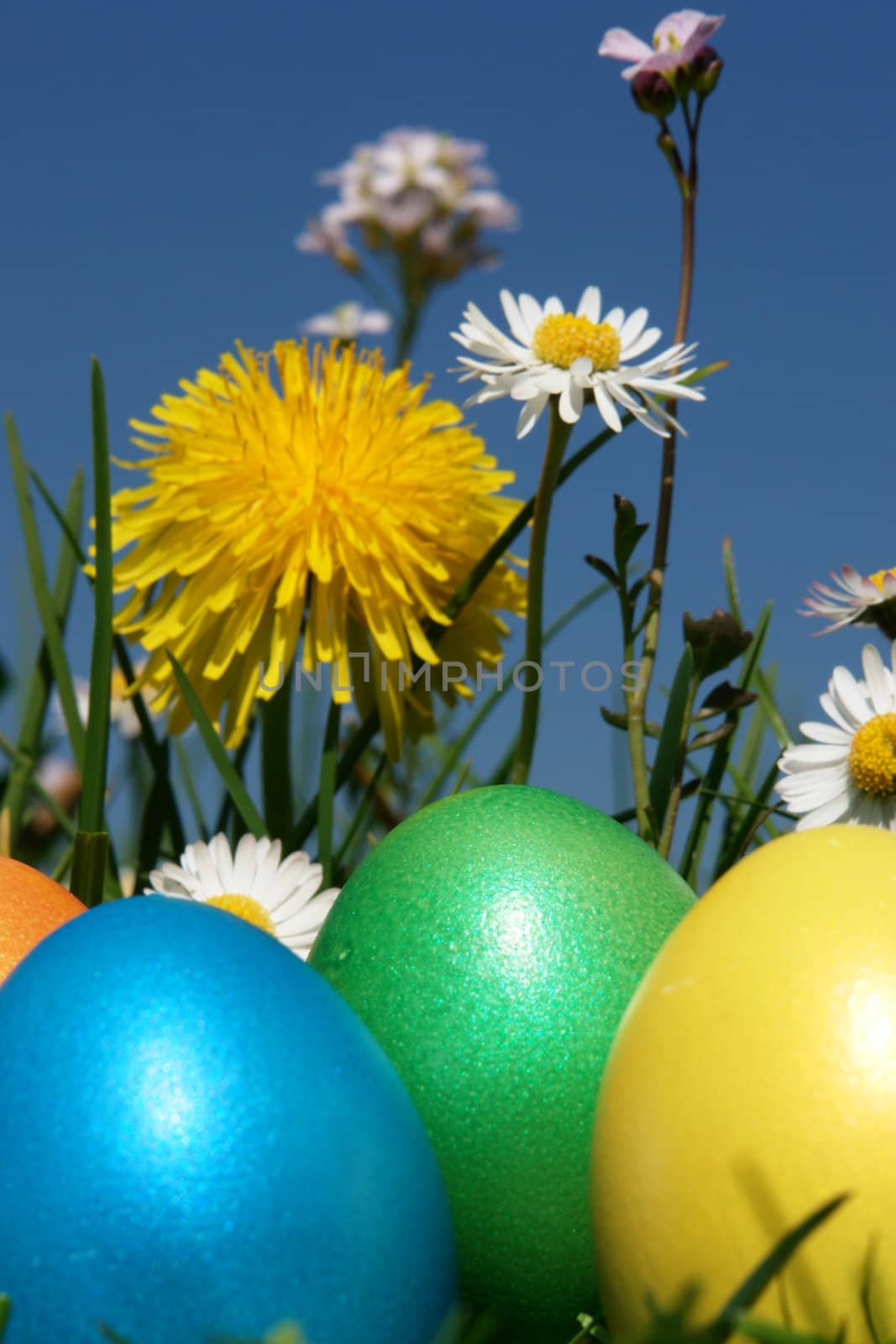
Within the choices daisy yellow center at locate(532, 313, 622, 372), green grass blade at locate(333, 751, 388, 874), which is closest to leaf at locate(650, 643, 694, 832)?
daisy yellow center at locate(532, 313, 622, 372)

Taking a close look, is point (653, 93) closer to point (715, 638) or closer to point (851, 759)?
point (715, 638)

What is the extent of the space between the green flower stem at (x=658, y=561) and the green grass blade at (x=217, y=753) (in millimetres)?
303

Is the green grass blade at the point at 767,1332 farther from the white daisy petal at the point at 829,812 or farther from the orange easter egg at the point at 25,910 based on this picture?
the white daisy petal at the point at 829,812

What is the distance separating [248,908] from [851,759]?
0.44m

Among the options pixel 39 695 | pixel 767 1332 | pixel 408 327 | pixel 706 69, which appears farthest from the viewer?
pixel 408 327

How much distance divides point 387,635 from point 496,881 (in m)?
0.54

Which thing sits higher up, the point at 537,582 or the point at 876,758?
the point at 537,582

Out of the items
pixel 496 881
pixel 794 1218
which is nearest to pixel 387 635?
pixel 496 881

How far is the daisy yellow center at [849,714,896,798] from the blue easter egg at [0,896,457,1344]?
0.50 metres

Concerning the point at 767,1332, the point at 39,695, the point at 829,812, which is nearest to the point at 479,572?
the point at 829,812

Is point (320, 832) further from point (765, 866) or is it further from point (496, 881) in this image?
point (765, 866)

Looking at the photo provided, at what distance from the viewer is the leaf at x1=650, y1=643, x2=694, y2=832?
98 cm

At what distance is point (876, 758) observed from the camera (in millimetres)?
968

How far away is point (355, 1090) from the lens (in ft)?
1.85
